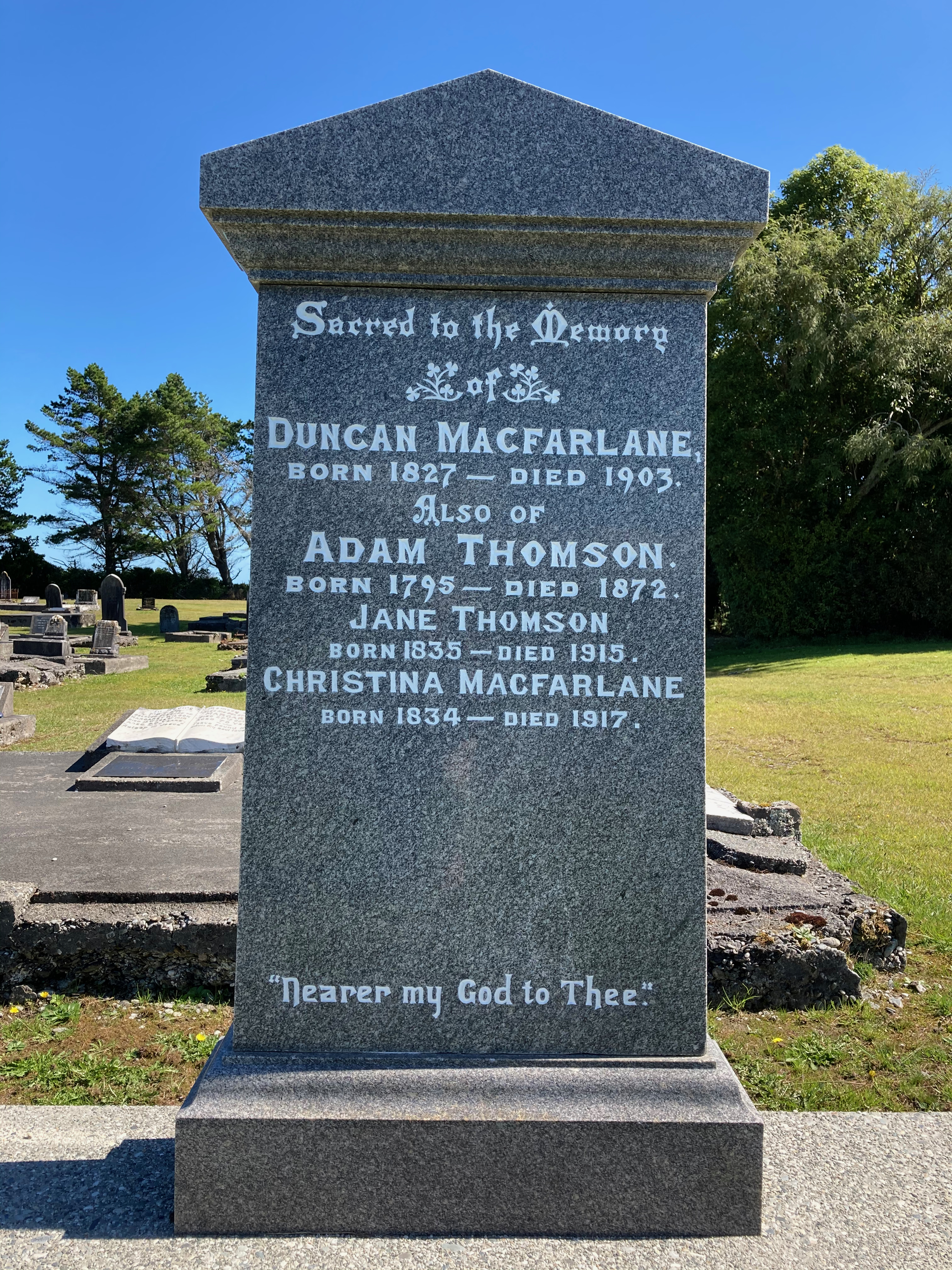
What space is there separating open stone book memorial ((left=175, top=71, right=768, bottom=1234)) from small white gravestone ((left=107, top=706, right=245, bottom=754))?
4447mm

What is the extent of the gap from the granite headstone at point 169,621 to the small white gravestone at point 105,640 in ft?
25.7

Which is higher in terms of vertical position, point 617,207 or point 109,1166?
point 617,207

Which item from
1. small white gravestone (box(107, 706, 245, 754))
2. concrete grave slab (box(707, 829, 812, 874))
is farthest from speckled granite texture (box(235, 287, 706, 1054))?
small white gravestone (box(107, 706, 245, 754))

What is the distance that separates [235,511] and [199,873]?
45592 mm

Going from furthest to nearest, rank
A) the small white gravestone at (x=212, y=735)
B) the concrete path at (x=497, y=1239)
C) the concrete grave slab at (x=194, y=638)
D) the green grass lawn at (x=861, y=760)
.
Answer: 1. the concrete grave slab at (x=194, y=638)
2. the small white gravestone at (x=212, y=735)
3. the green grass lawn at (x=861, y=760)
4. the concrete path at (x=497, y=1239)

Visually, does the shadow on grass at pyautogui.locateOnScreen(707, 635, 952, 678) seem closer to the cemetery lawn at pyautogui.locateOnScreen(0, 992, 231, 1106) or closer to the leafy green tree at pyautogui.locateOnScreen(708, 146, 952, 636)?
the leafy green tree at pyautogui.locateOnScreen(708, 146, 952, 636)

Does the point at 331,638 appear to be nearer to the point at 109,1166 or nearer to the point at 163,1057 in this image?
the point at 109,1166

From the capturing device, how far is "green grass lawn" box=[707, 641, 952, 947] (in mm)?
5922

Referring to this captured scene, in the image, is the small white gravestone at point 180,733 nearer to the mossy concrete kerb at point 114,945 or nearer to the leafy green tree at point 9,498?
the mossy concrete kerb at point 114,945

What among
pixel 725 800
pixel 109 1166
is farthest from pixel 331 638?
pixel 725 800

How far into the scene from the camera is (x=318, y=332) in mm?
2359

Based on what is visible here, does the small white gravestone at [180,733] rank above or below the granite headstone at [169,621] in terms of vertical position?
below

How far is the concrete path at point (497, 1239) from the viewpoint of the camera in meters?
1.98

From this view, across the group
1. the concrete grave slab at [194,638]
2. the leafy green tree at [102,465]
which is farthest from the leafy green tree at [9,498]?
the concrete grave slab at [194,638]
